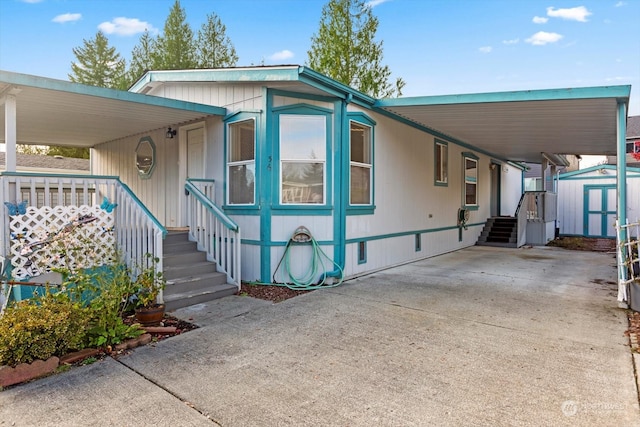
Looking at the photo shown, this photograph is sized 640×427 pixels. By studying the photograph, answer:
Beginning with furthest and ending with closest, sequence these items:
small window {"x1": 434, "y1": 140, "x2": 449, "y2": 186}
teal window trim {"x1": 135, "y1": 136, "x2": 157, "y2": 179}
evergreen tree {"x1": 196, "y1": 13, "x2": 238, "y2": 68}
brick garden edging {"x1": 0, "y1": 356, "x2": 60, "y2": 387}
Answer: evergreen tree {"x1": 196, "y1": 13, "x2": 238, "y2": 68} < small window {"x1": 434, "y1": 140, "x2": 449, "y2": 186} < teal window trim {"x1": 135, "y1": 136, "x2": 157, "y2": 179} < brick garden edging {"x1": 0, "y1": 356, "x2": 60, "y2": 387}

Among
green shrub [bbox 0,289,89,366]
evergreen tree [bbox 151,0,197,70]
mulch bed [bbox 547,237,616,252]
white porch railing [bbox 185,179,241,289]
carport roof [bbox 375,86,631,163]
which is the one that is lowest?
mulch bed [bbox 547,237,616,252]

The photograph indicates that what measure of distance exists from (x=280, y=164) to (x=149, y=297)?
8.90 feet

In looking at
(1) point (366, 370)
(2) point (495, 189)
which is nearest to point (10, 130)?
(1) point (366, 370)

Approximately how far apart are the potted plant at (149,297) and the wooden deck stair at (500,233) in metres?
10.1

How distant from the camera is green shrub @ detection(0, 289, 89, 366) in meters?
2.86

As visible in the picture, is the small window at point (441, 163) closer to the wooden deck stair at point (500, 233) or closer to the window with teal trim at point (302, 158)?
the wooden deck stair at point (500, 233)

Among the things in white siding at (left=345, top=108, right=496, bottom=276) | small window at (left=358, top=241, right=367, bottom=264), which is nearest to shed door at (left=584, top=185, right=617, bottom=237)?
white siding at (left=345, top=108, right=496, bottom=276)

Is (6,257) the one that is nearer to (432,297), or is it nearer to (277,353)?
(277,353)

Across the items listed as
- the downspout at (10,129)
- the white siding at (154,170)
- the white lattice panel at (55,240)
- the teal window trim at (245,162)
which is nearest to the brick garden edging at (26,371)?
the white lattice panel at (55,240)

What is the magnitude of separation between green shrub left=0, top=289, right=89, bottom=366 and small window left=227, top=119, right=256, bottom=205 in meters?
3.09

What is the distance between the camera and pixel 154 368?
10.1ft

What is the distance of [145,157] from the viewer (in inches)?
322

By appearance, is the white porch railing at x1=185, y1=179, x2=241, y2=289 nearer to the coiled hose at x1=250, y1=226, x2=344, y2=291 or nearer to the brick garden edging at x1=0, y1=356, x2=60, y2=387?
the coiled hose at x1=250, y1=226, x2=344, y2=291

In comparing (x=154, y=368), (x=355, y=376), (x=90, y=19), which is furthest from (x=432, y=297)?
(x=90, y=19)
